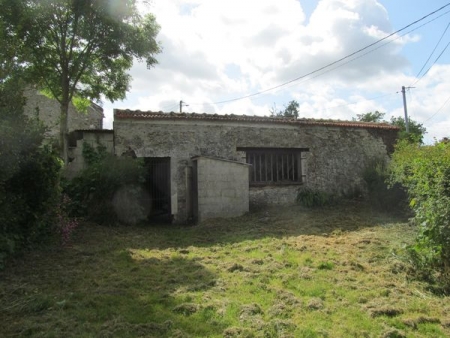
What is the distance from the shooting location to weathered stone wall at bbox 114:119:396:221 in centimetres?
1133

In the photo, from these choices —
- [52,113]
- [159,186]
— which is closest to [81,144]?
[159,186]

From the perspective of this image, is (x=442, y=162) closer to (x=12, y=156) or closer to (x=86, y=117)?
(x=12, y=156)

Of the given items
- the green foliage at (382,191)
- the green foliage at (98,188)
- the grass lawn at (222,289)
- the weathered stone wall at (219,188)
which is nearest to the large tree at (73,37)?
the green foliage at (98,188)

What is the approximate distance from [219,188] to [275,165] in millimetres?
2968

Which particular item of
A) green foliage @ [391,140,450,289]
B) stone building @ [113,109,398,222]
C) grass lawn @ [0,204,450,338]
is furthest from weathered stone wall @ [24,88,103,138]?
green foliage @ [391,140,450,289]

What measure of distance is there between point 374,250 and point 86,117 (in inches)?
694

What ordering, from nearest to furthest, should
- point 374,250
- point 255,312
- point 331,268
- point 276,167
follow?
point 255,312, point 331,268, point 374,250, point 276,167

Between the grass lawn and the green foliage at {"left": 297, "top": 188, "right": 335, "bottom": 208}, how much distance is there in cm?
378

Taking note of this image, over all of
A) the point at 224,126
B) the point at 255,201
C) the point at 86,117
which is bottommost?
the point at 255,201

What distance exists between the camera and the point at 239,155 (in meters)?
12.4

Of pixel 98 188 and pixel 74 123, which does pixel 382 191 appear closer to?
pixel 98 188

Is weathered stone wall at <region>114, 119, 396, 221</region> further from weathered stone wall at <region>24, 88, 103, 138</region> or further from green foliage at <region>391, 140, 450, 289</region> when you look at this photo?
weathered stone wall at <region>24, 88, 103, 138</region>

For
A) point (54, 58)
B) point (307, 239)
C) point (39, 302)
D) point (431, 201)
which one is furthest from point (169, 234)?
point (54, 58)

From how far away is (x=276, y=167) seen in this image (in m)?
13.1
